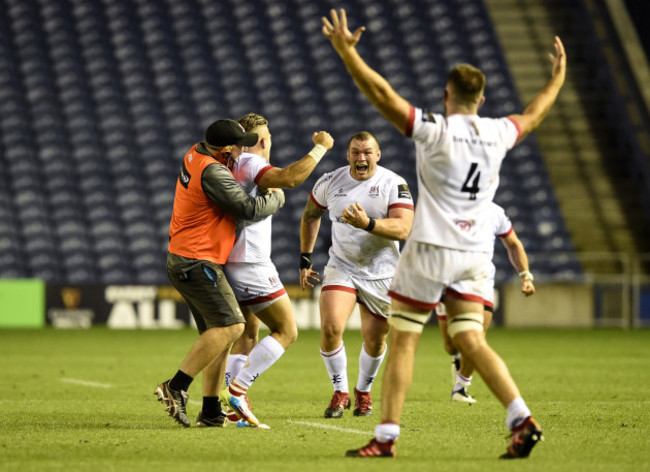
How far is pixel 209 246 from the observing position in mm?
7336

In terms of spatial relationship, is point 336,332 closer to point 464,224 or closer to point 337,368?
point 337,368

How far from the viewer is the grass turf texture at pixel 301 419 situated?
5848 millimetres

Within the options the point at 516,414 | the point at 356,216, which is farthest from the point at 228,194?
the point at 516,414

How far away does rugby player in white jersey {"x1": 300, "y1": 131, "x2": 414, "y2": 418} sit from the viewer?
8.47 m

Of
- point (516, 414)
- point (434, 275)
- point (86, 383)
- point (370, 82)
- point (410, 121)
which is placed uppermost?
point (370, 82)

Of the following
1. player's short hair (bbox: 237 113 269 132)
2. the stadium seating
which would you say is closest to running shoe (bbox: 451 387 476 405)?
player's short hair (bbox: 237 113 269 132)

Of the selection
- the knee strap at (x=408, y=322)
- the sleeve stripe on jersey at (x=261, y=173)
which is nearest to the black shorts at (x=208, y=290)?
the sleeve stripe on jersey at (x=261, y=173)

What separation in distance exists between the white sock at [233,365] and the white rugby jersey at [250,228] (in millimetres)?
867

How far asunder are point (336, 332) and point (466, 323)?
258 centimetres

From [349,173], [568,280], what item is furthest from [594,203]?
[349,173]

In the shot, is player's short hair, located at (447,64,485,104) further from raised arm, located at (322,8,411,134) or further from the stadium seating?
the stadium seating

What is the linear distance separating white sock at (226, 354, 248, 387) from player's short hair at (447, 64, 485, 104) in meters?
3.02

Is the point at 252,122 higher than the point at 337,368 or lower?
higher

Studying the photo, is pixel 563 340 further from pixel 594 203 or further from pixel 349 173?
pixel 349 173
